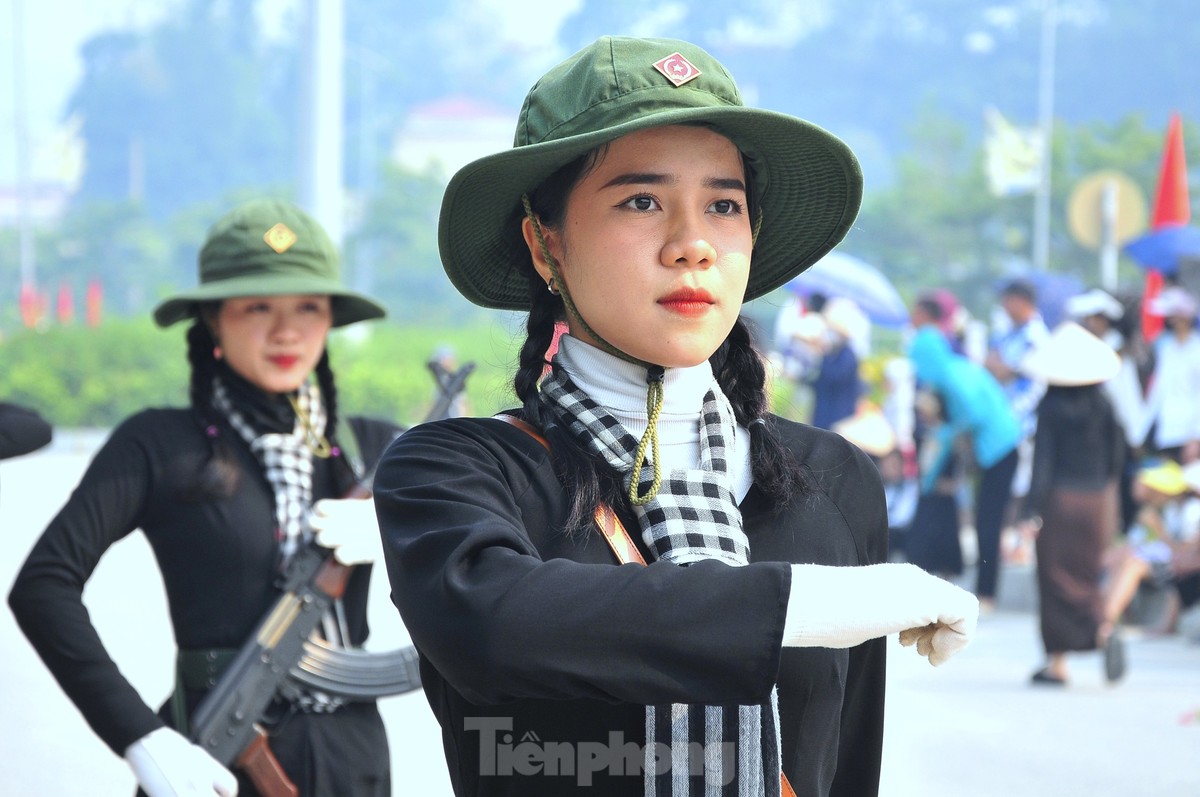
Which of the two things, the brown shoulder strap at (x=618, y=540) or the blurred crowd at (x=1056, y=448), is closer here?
the brown shoulder strap at (x=618, y=540)

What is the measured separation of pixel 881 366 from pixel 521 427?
13877mm

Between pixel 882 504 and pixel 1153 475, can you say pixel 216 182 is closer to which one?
pixel 1153 475

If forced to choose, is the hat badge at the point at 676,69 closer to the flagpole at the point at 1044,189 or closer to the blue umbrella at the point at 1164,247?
the blue umbrella at the point at 1164,247

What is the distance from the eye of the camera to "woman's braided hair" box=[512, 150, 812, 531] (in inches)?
75.5

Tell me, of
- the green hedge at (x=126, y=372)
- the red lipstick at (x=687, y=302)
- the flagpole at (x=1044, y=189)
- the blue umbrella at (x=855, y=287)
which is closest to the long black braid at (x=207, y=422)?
the red lipstick at (x=687, y=302)

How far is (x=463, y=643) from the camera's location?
1.63 metres

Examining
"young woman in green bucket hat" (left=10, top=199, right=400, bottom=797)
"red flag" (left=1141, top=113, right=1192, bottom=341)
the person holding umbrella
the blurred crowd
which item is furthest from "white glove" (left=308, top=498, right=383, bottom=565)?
"red flag" (left=1141, top=113, right=1192, bottom=341)

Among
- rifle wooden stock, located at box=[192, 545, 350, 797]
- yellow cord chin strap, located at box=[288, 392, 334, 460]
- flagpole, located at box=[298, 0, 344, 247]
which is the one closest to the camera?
rifle wooden stock, located at box=[192, 545, 350, 797]

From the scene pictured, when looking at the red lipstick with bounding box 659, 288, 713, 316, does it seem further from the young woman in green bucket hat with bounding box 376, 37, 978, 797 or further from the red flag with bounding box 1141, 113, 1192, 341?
the red flag with bounding box 1141, 113, 1192, 341

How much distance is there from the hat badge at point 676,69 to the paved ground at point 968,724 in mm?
4600

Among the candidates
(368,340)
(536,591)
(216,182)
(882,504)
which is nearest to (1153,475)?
(882,504)

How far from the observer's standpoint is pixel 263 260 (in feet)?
12.0

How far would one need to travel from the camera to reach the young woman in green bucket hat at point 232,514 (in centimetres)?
318

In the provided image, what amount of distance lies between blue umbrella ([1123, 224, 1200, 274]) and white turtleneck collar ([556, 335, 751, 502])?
9744mm
